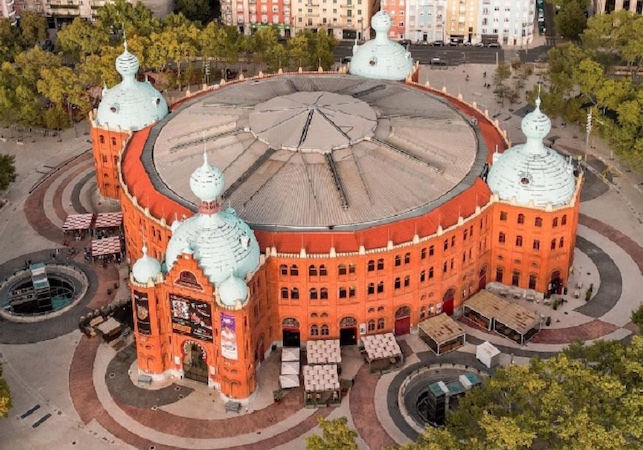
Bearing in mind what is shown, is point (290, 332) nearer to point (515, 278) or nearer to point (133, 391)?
point (133, 391)

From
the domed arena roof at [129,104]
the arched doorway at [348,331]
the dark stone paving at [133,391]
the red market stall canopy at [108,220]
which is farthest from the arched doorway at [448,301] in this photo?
the domed arena roof at [129,104]

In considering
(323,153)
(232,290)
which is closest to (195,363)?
(232,290)

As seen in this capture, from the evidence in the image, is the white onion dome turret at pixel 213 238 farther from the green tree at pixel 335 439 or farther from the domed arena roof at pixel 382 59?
the domed arena roof at pixel 382 59

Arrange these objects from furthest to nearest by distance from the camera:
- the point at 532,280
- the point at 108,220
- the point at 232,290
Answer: the point at 108,220, the point at 532,280, the point at 232,290

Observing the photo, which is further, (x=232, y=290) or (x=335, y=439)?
(x=232, y=290)

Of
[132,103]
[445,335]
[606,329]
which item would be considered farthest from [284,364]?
[132,103]

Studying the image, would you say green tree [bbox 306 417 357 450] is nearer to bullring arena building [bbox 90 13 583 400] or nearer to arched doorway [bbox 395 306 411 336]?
bullring arena building [bbox 90 13 583 400]

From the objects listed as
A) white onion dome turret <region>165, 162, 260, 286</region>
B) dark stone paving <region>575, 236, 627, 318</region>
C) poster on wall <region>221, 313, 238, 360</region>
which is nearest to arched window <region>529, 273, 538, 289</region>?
dark stone paving <region>575, 236, 627, 318</region>
